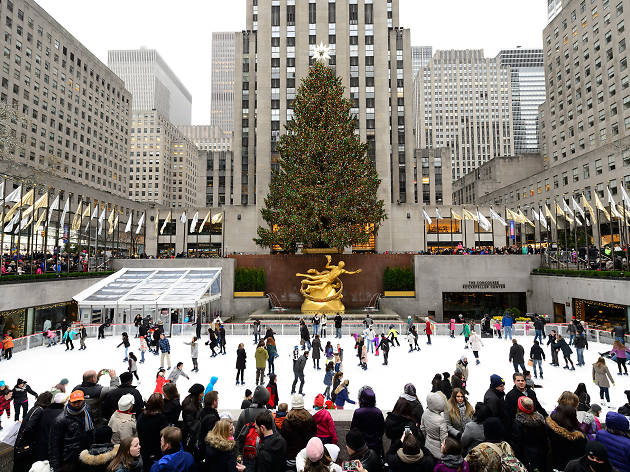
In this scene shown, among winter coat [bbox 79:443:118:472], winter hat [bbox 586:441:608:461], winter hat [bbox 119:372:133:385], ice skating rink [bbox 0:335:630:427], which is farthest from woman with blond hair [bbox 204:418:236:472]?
ice skating rink [bbox 0:335:630:427]

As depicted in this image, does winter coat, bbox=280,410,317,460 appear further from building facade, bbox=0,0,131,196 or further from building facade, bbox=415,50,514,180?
building facade, bbox=415,50,514,180

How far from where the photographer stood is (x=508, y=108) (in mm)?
131375

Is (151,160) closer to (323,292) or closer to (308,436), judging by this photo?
(323,292)

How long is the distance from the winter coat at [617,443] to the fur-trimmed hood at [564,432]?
0.32 meters

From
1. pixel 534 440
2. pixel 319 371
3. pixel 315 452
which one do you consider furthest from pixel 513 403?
pixel 319 371

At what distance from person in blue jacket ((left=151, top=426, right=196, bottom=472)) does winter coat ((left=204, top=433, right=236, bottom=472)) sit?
227 millimetres

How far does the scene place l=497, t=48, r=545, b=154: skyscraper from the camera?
142875mm

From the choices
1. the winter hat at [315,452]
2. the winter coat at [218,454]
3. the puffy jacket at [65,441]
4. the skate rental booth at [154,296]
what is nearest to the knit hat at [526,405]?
the winter hat at [315,452]

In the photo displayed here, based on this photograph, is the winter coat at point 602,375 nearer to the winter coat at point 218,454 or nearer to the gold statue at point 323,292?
the winter coat at point 218,454

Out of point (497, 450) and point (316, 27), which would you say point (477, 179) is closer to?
point (316, 27)

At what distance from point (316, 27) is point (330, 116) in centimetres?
2054

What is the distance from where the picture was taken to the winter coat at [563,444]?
16.6 ft

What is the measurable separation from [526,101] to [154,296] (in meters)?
168

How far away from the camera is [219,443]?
14.7 feet
